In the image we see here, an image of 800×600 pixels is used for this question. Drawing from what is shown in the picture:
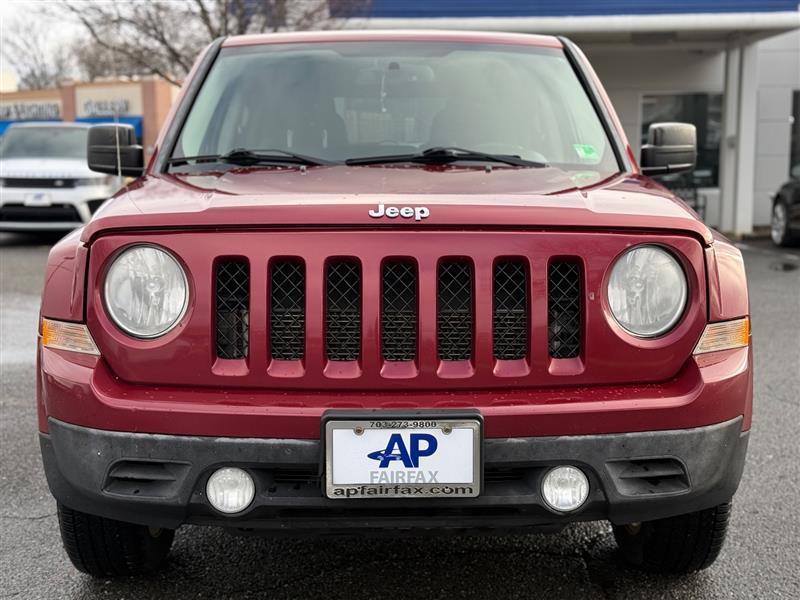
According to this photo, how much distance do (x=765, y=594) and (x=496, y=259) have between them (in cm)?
141

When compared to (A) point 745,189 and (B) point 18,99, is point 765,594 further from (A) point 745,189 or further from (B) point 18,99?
(B) point 18,99

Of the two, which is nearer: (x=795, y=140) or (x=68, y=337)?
(x=68, y=337)

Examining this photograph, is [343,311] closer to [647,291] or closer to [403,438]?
[403,438]

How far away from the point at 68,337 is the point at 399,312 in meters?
0.83

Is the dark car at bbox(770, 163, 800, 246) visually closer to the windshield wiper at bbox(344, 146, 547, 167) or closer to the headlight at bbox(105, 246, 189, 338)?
the windshield wiper at bbox(344, 146, 547, 167)

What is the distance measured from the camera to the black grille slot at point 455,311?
213 centimetres

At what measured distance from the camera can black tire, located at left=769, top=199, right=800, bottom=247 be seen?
40.5 ft

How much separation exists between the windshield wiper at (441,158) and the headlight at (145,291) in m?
0.96

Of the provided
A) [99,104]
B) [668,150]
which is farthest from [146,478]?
[99,104]

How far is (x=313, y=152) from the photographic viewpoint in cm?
306

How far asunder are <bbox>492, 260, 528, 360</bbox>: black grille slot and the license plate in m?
0.23

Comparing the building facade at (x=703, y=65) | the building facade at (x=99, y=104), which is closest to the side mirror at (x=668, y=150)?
the building facade at (x=703, y=65)

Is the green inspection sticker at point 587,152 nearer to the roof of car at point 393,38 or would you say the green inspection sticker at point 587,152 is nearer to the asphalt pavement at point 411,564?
the roof of car at point 393,38

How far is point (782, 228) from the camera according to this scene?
494 inches
